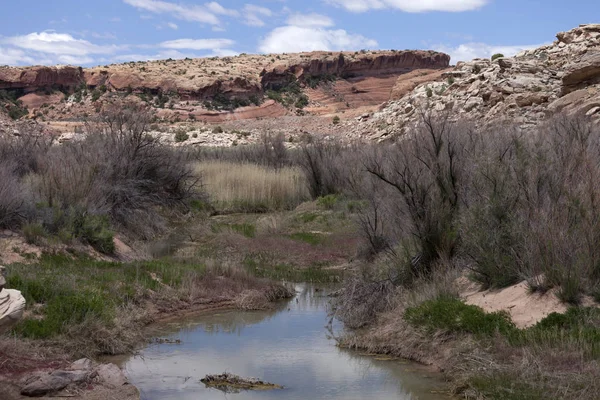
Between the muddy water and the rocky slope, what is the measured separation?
67.2m

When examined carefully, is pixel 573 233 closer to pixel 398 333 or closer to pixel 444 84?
pixel 398 333

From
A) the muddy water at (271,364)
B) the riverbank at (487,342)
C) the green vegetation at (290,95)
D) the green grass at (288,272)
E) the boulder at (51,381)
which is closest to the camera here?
the riverbank at (487,342)

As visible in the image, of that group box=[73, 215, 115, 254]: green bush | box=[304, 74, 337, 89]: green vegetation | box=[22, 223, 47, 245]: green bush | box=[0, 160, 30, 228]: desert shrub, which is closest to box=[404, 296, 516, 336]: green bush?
box=[22, 223, 47, 245]: green bush

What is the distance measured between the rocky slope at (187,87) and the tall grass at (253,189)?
165 ft

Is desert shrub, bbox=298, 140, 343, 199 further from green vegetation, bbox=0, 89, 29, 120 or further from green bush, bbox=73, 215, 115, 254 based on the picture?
green vegetation, bbox=0, 89, 29, 120

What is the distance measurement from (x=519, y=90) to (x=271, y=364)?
2418 centimetres

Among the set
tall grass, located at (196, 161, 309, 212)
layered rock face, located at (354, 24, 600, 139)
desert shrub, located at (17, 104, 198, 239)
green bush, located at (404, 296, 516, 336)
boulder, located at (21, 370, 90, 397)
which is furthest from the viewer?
tall grass, located at (196, 161, 309, 212)

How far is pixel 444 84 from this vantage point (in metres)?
43.3

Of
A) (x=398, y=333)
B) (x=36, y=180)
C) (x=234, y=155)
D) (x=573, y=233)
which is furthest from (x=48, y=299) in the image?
(x=234, y=155)

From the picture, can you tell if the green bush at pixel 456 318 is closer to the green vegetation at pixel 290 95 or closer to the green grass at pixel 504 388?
the green grass at pixel 504 388

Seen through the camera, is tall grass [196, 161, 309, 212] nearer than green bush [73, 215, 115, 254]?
No

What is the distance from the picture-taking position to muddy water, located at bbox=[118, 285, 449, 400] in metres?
10.2

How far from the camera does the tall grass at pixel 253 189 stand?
97.0ft

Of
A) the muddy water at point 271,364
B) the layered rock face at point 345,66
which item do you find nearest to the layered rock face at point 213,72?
the layered rock face at point 345,66
